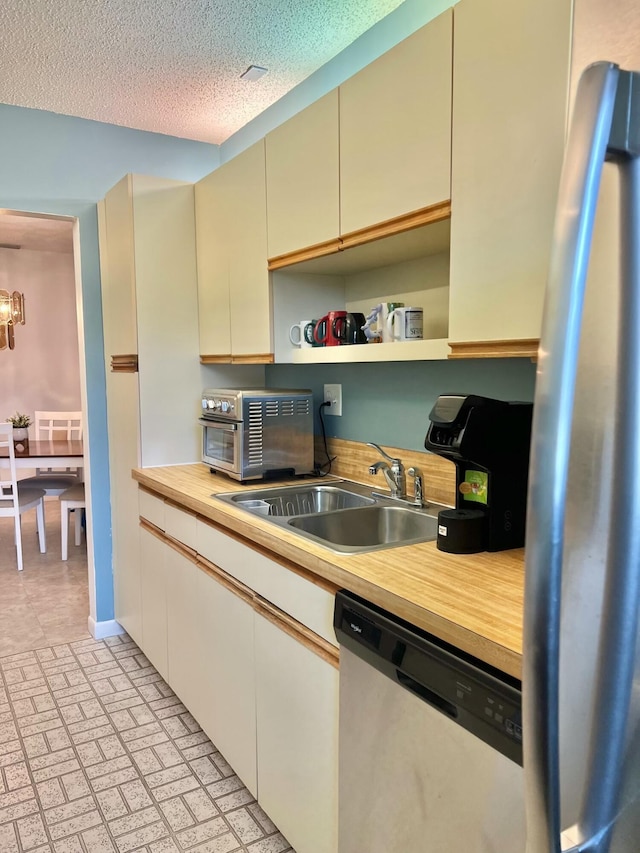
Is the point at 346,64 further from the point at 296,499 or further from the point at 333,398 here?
the point at 296,499

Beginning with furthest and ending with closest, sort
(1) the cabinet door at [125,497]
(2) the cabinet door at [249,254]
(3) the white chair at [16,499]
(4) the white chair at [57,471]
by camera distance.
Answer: (4) the white chair at [57,471] < (3) the white chair at [16,499] < (1) the cabinet door at [125,497] < (2) the cabinet door at [249,254]

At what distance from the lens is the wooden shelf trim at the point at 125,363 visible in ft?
8.58

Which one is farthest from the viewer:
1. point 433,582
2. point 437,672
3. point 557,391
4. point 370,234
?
point 370,234

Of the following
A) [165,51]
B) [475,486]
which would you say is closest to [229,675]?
[475,486]

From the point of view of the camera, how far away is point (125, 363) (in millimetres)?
2688

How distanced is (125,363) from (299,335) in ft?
2.95

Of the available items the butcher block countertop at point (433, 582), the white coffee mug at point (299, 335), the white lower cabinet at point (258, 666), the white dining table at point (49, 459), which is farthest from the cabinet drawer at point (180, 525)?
the white dining table at point (49, 459)

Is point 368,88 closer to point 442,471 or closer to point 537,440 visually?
point 442,471

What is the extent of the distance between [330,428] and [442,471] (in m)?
0.70

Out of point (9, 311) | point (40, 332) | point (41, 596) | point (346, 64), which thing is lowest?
point (41, 596)

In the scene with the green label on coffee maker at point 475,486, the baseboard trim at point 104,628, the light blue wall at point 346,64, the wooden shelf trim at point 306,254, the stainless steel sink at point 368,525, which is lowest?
the baseboard trim at point 104,628

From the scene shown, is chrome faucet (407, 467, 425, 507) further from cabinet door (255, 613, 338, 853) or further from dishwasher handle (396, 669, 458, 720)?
dishwasher handle (396, 669, 458, 720)

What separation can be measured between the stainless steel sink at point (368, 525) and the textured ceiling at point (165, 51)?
5.35ft

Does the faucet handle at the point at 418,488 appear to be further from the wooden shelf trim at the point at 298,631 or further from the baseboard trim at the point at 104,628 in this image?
the baseboard trim at the point at 104,628
